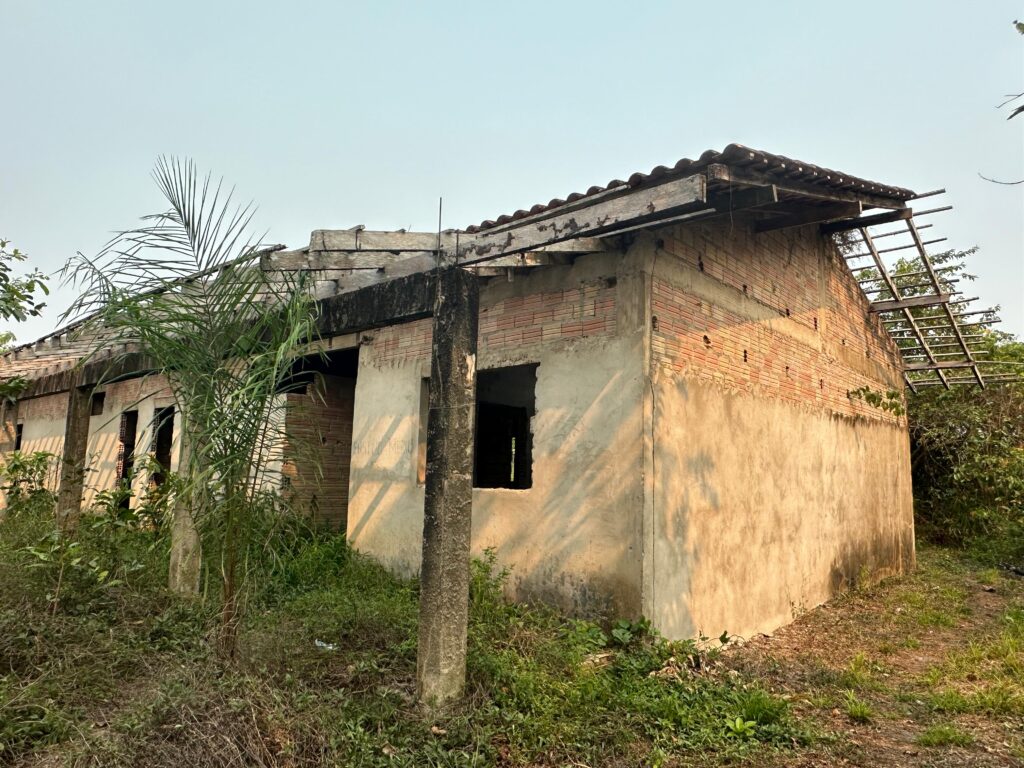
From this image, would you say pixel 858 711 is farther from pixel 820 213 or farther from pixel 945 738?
pixel 820 213

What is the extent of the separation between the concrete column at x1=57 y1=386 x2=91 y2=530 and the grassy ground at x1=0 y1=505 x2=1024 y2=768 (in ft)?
4.99

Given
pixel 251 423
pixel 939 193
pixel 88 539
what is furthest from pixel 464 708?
pixel 939 193

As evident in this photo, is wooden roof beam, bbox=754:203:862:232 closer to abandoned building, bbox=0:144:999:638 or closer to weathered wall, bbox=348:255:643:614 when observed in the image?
abandoned building, bbox=0:144:999:638

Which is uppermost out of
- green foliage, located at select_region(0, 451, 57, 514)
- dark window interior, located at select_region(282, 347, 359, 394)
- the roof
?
the roof

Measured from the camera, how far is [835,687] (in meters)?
5.27

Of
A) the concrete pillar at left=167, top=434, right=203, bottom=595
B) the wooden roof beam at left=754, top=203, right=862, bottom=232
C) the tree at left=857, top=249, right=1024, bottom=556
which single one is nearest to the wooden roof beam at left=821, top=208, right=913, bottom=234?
the wooden roof beam at left=754, top=203, right=862, bottom=232

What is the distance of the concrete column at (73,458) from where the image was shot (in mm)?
8070

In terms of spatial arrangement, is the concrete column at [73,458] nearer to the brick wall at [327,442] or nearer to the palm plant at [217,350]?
the brick wall at [327,442]

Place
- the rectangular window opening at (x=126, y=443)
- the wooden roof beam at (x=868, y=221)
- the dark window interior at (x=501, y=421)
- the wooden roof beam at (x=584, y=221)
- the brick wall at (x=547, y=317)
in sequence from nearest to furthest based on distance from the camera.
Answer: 1. the wooden roof beam at (x=584, y=221)
2. the brick wall at (x=547, y=317)
3. the wooden roof beam at (x=868, y=221)
4. the dark window interior at (x=501, y=421)
5. the rectangular window opening at (x=126, y=443)

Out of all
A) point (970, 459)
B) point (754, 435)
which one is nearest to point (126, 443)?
point (754, 435)

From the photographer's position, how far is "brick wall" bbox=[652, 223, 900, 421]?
20.2 feet

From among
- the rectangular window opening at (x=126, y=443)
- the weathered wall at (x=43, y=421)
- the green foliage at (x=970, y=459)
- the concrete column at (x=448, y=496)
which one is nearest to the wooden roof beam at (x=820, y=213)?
the concrete column at (x=448, y=496)

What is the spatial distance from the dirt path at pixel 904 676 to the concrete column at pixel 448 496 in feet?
6.37

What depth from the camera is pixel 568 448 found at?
5953 millimetres
